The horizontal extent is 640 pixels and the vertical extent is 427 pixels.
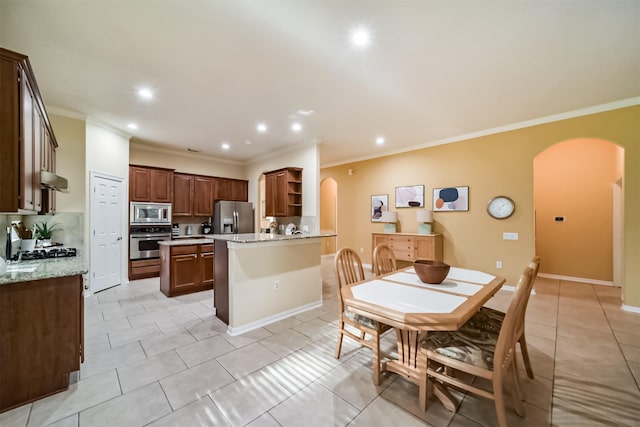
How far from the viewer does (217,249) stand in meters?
3.19

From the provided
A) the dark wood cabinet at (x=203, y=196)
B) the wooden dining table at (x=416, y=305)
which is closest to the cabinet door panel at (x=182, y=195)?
the dark wood cabinet at (x=203, y=196)

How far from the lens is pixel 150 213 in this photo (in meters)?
5.09

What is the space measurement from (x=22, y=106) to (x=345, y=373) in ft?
10.3

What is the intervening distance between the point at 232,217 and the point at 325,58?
15.7 feet

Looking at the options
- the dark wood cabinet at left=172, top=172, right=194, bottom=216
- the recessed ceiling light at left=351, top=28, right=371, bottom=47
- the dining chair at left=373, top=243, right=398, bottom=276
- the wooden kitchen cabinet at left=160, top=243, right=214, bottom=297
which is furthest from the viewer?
the dark wood cabinet at left=172, top=172, right=194, bottom=216

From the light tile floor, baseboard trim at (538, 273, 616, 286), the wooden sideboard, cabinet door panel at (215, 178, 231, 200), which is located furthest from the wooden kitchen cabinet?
baseboard trim at (538, 273, 616, 286)

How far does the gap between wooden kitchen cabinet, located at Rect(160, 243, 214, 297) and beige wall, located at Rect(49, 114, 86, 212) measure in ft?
4.77

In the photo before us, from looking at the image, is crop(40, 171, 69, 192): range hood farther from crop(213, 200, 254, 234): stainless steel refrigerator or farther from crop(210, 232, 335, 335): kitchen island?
crop(213, 200, 254, 234): stainless steel refrigerator

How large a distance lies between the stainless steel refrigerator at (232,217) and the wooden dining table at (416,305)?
4.91m

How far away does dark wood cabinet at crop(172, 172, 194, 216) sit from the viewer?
5.68m

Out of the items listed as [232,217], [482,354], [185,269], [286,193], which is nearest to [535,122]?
[482,354]

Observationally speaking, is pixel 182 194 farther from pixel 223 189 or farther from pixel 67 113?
pixel 67 113

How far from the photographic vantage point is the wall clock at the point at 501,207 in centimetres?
428

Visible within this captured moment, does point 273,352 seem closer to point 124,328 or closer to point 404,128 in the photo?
point 124,328
